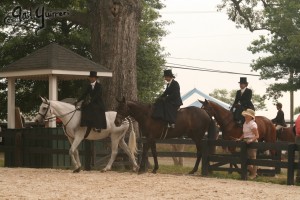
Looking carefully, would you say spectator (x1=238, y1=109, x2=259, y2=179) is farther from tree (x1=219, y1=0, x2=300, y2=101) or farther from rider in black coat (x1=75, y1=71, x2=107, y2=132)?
tree (x1=219, y1=0, x2=300, y2=101)

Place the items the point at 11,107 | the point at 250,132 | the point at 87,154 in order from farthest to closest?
the point at 11,107
the point at 87,154
the point at 250,132

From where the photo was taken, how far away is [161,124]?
18.5 m

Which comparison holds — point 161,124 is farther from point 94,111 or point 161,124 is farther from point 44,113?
point 44,113

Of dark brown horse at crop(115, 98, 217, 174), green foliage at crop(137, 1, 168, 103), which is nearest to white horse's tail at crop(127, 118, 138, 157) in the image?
dark brown horse at crop(115, 98, 217, 174)

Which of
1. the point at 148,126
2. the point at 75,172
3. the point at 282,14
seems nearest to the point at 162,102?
the point at 148,126

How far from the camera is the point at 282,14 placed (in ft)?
136

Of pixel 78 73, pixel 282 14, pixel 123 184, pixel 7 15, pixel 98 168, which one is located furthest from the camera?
pixel 282 14

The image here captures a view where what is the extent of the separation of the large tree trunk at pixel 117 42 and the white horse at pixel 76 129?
2.88 m

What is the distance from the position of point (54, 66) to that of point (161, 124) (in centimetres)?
443

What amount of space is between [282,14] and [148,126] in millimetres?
24792

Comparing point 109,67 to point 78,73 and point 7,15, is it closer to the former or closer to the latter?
point 78,73

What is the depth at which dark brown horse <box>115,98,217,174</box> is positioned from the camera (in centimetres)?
1834

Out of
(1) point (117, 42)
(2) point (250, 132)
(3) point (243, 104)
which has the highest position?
(1) point (117, 42)

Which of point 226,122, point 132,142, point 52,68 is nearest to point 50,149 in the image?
point 52,68
